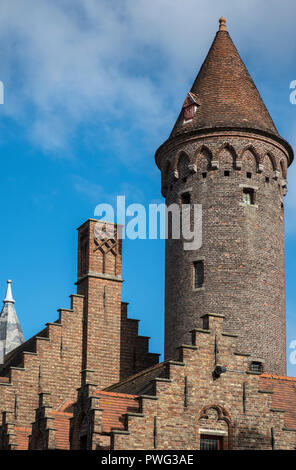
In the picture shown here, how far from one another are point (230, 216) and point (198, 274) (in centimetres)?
277

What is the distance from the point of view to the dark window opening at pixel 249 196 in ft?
146

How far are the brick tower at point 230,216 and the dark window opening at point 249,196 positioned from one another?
0.14 ft

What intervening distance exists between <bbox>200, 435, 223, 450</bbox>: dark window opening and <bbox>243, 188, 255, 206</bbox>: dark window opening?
12882 millimetres

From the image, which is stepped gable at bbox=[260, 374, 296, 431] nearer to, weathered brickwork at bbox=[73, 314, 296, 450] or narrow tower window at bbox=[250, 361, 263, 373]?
weathered brickwork at bbox=[73, 314, 296, 450]

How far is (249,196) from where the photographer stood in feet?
147

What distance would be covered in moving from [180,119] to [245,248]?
7349 mm

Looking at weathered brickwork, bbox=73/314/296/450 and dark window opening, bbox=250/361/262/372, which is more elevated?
dark window opening, bbox=250/361/262/372

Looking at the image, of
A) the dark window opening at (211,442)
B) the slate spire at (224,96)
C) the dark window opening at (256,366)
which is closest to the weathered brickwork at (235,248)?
the dark window opening at (256,366)

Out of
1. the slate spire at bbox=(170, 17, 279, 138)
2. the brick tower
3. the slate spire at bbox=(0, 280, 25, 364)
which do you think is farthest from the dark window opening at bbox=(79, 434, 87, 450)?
the slate spire at bbox=(0, 280, 25, 364)

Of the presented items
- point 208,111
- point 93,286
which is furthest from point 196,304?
point 208,111

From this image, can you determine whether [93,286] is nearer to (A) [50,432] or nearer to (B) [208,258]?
(B) [208,258]

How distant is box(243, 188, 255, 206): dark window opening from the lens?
44.6m

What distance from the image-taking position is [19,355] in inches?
1868

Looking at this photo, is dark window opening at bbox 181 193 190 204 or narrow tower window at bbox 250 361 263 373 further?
dark window opening at bbox 181 193 190 204
